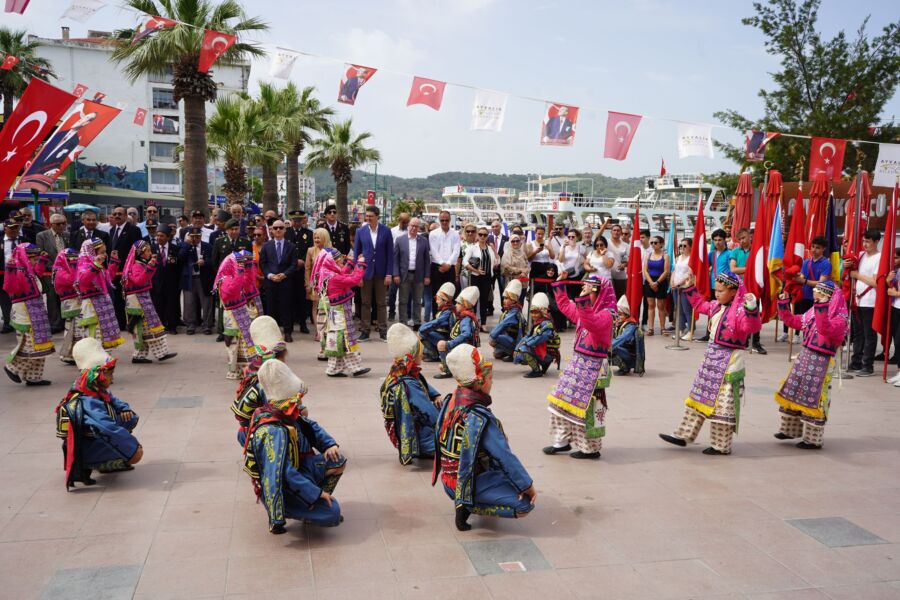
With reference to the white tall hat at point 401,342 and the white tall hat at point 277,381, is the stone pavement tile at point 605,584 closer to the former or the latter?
the white tall hat at point 277,381

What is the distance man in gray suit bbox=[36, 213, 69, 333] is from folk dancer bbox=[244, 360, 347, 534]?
819cm

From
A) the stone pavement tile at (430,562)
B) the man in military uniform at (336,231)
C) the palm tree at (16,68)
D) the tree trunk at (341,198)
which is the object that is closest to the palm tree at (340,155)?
the tree trunk at (341,198)

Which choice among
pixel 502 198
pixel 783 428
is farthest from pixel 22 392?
pixel 502 198

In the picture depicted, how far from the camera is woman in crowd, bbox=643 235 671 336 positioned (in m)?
13.2

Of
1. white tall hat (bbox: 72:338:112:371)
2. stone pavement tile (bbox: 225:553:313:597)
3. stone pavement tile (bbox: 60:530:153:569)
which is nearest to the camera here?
stone pavement tile (bbox: 225:553:313:597)

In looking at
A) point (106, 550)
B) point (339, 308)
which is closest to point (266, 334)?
point (106, 550)

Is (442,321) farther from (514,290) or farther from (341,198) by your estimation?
(341,198)

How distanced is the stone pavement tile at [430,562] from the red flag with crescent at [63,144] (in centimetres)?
612

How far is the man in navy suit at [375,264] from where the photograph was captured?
12258 millimetres

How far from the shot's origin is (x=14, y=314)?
8.74 meters

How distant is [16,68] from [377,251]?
30.3 m

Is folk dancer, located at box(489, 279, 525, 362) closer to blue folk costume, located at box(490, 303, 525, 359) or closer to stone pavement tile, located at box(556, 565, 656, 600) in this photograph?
blue folk costume, located at box(490, 303, 525, 359)

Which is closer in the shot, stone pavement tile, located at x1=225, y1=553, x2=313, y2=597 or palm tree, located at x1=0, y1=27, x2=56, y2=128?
stone pavement tile, located at x1=225, y1=553, x2=313, y2=597

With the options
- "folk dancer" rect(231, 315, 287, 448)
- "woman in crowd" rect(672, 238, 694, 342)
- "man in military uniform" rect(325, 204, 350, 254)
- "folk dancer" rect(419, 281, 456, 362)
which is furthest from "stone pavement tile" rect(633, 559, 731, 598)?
"man in military uniform" rect(325, 204, 350, 254)
